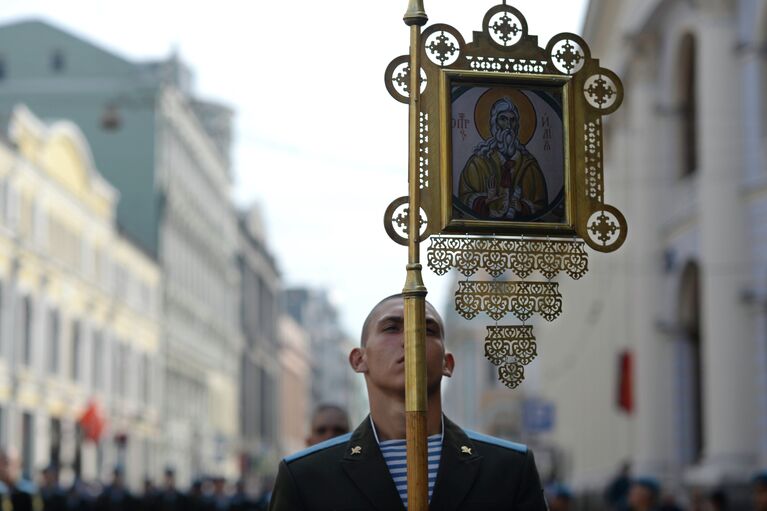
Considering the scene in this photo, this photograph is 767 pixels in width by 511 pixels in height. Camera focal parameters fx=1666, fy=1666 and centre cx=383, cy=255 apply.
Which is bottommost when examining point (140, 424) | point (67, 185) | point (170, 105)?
point (140, 424)

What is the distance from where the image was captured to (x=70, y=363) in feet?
193

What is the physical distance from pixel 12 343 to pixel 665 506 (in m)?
33.6

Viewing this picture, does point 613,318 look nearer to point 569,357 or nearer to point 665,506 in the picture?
point 569,357

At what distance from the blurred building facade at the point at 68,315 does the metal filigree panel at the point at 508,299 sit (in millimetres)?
44258

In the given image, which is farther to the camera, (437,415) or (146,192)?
(146,192)

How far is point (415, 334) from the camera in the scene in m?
5.03

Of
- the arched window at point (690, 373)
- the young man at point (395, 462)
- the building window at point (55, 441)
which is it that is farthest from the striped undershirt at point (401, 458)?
the building window at point (55, 441)

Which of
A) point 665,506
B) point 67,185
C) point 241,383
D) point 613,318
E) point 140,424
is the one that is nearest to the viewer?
point 665,506

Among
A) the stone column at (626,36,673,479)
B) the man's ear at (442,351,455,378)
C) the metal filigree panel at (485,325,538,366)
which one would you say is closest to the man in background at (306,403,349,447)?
the man's ear at (442,351,455,378)

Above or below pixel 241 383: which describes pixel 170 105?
above

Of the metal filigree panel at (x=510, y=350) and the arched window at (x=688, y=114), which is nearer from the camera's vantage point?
the metal filigree panel at (x=510, y=350)

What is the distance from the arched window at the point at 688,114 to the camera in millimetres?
31594

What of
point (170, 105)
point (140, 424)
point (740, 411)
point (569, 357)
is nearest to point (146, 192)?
point (170, 105)

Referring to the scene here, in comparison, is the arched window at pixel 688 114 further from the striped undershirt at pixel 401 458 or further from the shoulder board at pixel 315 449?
the striped undershirt at pixel 401 458
